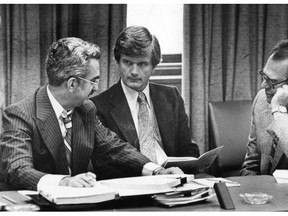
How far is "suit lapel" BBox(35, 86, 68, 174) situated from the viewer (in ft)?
5.38

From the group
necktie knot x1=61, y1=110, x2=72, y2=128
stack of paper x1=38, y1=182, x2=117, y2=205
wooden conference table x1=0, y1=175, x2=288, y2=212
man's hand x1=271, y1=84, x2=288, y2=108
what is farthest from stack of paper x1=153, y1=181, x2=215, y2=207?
man's hand x1=271, y1=84, x2=288, y2=108

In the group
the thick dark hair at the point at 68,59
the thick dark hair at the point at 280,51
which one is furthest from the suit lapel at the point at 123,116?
the thick dark hair at the point at 280,51

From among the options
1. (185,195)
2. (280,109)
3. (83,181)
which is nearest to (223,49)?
(280,109)

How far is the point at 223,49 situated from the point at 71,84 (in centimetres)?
71

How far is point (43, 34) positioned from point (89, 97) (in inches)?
11.3

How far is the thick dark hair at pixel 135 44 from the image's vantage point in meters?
1.80

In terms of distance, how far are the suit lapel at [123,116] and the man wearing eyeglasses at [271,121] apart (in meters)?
0.55

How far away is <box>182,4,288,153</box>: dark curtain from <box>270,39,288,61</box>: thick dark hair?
0.07 feet

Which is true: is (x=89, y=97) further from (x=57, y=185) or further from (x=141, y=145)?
(x=57, y=185)

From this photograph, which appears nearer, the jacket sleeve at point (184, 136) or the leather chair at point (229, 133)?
the jacket sleeve at point (184, 136)

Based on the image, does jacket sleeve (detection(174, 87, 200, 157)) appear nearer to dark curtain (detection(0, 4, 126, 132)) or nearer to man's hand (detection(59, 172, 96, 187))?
dark curtain (detection(0, 4, 126, 132))

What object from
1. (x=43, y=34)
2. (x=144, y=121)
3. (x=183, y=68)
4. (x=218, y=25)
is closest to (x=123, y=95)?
(x=144, y=121)

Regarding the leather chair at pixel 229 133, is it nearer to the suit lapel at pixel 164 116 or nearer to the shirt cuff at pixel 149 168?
the suit lapel at pixel 164 116

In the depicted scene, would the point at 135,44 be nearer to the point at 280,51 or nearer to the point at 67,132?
the point at 67,132
